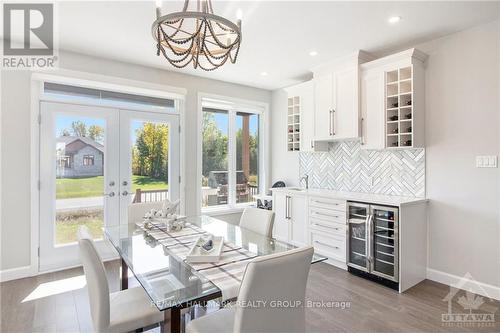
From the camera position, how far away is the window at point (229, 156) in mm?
4812

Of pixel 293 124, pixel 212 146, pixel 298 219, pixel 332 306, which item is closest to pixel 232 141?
pixel 212 146

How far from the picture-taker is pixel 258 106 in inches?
208

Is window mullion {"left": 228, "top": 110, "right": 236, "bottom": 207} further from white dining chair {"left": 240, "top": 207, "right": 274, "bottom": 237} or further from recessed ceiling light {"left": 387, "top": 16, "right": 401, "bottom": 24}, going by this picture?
recessed ceiling light {"left": 387, "top": 16, "right": 401, "bottom": 24}

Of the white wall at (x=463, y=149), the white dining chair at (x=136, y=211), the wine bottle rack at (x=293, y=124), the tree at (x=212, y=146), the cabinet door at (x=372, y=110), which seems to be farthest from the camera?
the tree at (x=212, y=146)

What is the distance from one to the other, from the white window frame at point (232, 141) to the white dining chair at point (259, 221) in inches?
76.0

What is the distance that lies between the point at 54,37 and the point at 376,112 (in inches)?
148

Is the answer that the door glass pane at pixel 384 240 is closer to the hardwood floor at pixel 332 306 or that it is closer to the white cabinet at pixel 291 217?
the hardwood floor at pixel 332 306

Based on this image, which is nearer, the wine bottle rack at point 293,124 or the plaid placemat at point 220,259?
the plaid placemat at point 220,259

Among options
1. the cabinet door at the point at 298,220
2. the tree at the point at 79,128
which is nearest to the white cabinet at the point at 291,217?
A: the cabinet door at the point at 298,220

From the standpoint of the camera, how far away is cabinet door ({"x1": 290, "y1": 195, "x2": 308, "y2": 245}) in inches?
157

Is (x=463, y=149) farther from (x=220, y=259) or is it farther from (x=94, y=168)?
(x=94, y=168)

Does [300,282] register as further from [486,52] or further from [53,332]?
[486,52]

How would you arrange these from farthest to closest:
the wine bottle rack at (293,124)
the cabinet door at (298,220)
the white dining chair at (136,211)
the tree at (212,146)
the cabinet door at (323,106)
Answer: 1. the tree at (212,146)
2. the wine bottle rack at (293,124)
3. the cabinet door at (298,220)
4. the cabinet door at (323,106)
5. the white dining chair at (136,211)

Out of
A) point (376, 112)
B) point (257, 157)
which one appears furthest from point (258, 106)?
point (376, 112)
